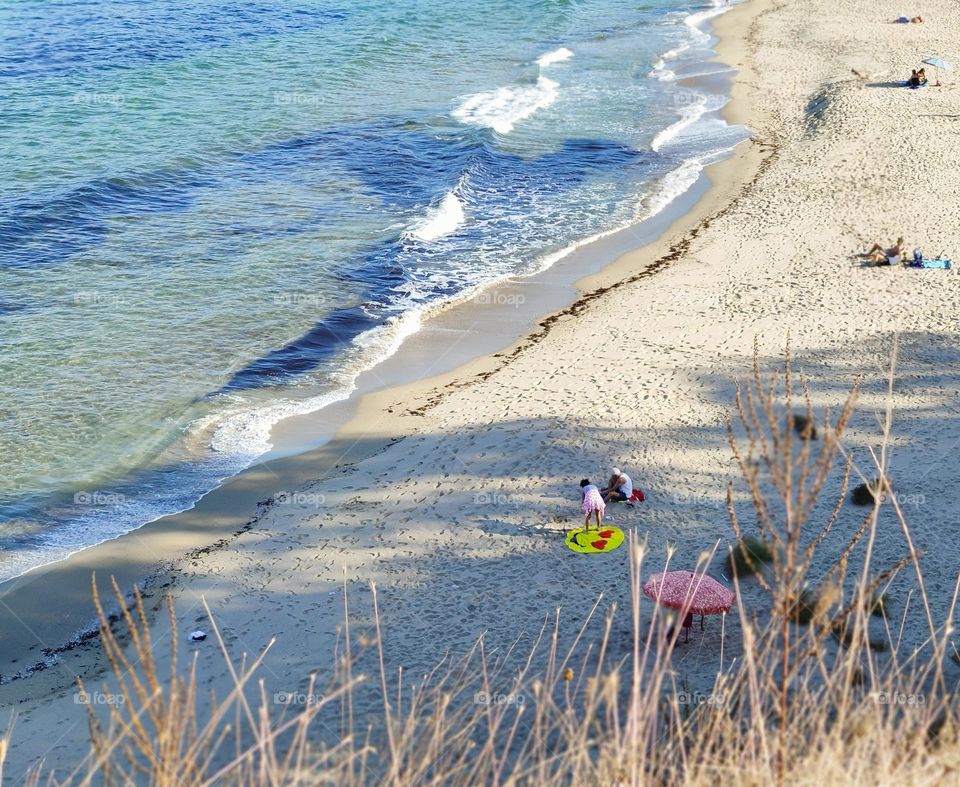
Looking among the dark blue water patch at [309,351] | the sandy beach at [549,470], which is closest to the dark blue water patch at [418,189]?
the dark blue water patch at [309,351]

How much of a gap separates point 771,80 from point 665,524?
27.1 m

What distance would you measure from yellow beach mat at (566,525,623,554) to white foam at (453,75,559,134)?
21.3 m

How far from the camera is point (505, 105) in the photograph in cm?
3438

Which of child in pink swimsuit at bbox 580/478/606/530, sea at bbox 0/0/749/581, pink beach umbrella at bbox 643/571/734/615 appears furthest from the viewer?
sea at bbox 0/0/749/581

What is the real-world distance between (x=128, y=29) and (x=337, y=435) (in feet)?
108

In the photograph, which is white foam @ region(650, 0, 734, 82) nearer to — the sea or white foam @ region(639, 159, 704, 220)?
the sea

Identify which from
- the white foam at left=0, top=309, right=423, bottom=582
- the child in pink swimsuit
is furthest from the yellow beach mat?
the white foam at left=0, top=309, right=423, bottom=582

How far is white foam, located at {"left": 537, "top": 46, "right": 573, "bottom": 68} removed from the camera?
131 feet

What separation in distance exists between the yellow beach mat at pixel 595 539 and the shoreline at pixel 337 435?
162 inches

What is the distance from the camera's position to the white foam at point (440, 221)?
968 inches

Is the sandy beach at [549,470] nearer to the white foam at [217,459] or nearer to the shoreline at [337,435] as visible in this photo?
the shoreline at [337,435]

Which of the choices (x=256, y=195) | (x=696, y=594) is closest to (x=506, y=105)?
(x=256, y=195)

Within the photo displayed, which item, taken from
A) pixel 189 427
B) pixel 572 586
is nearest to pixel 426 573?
pixel 572 586

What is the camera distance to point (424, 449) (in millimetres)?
15453
